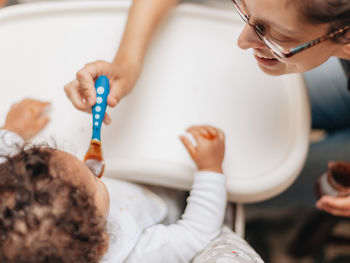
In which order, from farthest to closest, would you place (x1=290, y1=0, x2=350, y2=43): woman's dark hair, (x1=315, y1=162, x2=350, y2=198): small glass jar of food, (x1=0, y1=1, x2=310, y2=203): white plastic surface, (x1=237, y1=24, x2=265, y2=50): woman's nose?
(x1=315, y1=162, x2=350, y2=198): small glass jar of food < (x1=0, y1=1, x2=310, y2=203): white plastic surface < (x1=237, y1=24, x2=265, y2=50): woman's nose < (x1=290, y1=0, x2=350, y2=43): woman's dark hair

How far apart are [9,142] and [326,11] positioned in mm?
436

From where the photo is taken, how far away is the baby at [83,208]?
39cm

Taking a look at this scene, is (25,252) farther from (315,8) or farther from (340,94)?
(340,94)

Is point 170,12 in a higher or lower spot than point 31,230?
higher

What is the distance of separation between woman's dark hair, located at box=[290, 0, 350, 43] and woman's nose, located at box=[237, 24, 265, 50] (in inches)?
3.5

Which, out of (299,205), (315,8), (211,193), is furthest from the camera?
(299,205)

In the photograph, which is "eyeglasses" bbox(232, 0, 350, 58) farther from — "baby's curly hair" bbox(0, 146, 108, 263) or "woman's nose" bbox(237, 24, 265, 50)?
"baby's curly hair" bbox(0, 146, 108, 263)

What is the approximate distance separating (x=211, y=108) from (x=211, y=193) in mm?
134

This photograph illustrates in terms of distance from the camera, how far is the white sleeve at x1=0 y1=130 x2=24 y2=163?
1.73 ft

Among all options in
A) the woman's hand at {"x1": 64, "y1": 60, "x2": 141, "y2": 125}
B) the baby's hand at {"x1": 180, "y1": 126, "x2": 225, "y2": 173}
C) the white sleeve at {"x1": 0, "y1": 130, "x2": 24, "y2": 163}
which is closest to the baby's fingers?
the baby's hand at {"x1": 180, "y1": 126, "x2": 225, "y2": 173}

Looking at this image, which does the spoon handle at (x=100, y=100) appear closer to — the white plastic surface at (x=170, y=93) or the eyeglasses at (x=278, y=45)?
the white plastic surface at (x=170, y=93)

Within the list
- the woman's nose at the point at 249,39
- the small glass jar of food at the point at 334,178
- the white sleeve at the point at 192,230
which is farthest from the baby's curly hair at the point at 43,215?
the small glass jar of food at the point at 334,178

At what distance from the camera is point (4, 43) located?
24.2 inches

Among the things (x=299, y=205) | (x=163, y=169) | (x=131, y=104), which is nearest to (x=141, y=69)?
(x=131, y=104)
